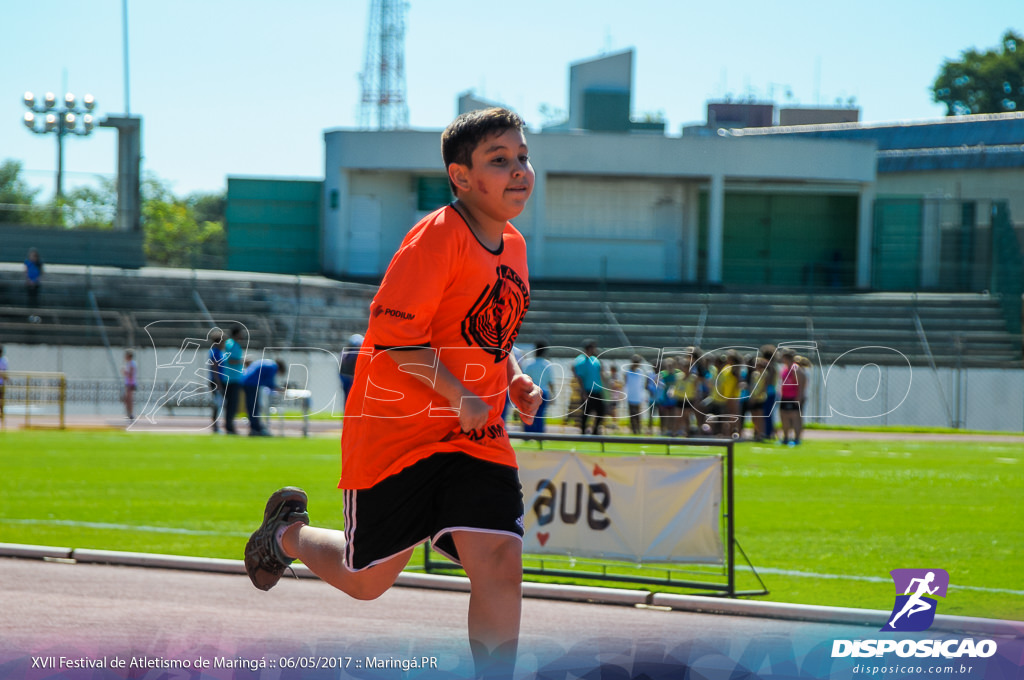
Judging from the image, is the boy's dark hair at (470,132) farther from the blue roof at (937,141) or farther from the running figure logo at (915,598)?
the blue roof at (937,141)

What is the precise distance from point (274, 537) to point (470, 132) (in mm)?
2076

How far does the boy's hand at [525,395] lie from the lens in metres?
4.59

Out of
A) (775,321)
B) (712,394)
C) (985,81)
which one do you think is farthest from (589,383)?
(775,321)

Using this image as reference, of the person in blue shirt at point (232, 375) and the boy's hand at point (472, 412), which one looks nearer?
the boy's hand at point (472, 412)

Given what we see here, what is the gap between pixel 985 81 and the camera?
21.5m

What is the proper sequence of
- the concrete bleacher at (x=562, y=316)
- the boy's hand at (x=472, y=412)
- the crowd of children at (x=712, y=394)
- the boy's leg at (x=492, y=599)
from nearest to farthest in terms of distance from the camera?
1. the boy's hand at (x=472, y=412)
2. the boy's leg at (x=492, y=599)
3. the crowd of children at (x=712, y=394)
4. the concrete bleacher at (x=562, y=316)

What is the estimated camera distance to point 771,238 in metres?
46.4

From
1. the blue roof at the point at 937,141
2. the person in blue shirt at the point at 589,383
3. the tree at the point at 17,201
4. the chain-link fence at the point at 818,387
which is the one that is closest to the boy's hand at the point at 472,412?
the person in blue shirt at the point at 589,383

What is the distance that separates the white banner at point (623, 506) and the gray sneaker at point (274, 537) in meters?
3.12

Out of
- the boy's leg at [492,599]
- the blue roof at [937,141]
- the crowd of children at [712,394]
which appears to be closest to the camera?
the boy's leg at [492,599]

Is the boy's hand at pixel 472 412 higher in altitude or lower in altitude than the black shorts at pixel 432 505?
higher

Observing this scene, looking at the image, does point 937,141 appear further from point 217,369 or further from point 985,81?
point 217,369

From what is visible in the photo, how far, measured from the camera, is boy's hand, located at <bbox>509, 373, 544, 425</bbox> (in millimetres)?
4594

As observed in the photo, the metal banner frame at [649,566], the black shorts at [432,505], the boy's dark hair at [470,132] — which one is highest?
the boy's dark hair at [470,132]
